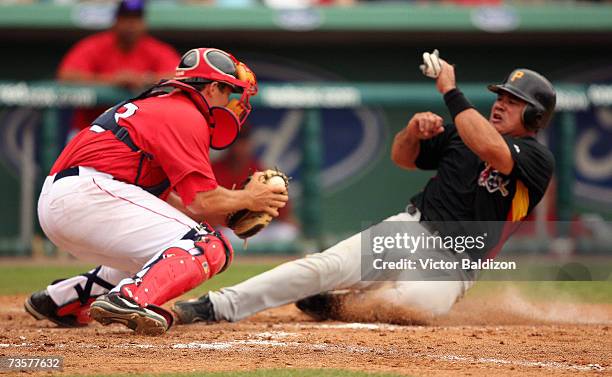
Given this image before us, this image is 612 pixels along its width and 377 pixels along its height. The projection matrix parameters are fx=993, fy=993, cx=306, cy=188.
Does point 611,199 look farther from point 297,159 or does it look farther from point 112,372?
point 112,372

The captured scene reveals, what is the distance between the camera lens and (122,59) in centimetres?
A: 855

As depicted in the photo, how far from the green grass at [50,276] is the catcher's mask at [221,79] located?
83.7 inches

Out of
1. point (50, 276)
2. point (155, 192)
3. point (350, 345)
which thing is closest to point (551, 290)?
point (350, 345)

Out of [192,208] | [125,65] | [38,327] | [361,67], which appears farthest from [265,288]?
[361,67]

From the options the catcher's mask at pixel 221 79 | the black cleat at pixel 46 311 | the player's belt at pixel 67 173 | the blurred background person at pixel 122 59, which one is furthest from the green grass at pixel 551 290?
the blurred background person at pixel 122 59

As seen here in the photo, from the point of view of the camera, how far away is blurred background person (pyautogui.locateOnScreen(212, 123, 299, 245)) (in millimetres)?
9031

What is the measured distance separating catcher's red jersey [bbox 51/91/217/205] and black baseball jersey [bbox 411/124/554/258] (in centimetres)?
136

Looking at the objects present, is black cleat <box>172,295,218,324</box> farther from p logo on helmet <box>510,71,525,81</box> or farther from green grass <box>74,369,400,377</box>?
p logo on helmet <box>510,71,525,81</box>

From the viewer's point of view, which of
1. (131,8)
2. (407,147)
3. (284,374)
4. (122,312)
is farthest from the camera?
(131,8)

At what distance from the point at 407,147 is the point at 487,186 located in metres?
0.56

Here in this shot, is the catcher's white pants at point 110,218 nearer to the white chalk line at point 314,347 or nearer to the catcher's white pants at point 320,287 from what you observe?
the white chalk line at point 314,347

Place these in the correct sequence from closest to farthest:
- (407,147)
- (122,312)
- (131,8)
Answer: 1. (122,312)
2. (407,147)
3. (131,8)

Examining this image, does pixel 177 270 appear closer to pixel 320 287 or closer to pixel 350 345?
pixel 350 345

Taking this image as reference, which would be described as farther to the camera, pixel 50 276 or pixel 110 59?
pixel 110 59
